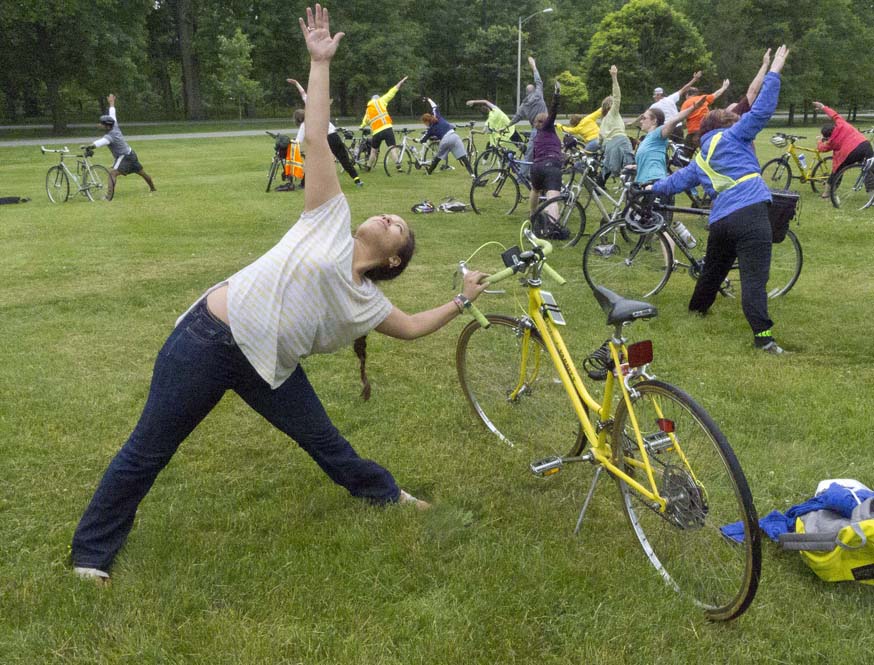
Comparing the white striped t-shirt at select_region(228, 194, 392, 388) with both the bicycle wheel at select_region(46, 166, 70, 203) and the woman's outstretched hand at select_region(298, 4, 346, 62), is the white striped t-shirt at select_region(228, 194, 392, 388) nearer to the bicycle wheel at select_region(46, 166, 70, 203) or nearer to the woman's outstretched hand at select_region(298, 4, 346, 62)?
the woman's outstretched hand at select_region(298, 4, 346, 62)

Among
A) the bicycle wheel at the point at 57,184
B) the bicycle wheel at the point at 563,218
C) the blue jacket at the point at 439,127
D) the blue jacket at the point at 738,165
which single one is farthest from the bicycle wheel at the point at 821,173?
the bicycle wheel at the point at 57,184

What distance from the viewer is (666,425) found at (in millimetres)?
2758

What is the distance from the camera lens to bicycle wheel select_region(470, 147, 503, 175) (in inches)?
603

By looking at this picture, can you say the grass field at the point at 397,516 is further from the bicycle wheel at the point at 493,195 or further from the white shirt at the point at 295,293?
the bicycle wheel at the point at 493,195

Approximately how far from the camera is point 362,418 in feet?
15.2

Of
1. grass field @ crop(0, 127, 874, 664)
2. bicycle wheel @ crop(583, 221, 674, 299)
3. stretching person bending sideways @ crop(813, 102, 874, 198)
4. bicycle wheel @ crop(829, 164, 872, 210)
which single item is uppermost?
stretching person bending sideways @ crop(813, 102, 874, 198)

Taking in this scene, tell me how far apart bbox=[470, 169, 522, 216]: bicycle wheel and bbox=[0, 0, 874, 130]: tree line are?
93.0 ft

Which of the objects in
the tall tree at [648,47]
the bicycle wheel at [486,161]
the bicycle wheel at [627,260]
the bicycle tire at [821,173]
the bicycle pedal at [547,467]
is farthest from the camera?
the tall tree at [648,47]

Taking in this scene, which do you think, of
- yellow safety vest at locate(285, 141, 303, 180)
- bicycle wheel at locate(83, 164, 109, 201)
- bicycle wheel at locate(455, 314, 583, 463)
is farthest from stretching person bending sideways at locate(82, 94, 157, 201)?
bicycle wheel at locate(455, 314, 583, 463)

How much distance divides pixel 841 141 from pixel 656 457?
12652 millimetres

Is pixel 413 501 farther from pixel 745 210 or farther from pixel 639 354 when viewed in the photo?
pixel 745 210

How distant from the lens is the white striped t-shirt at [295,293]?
2.69 metres

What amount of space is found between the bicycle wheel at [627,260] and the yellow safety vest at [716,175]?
1.24 metres

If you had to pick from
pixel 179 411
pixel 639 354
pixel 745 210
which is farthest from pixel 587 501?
pixel 745 210
